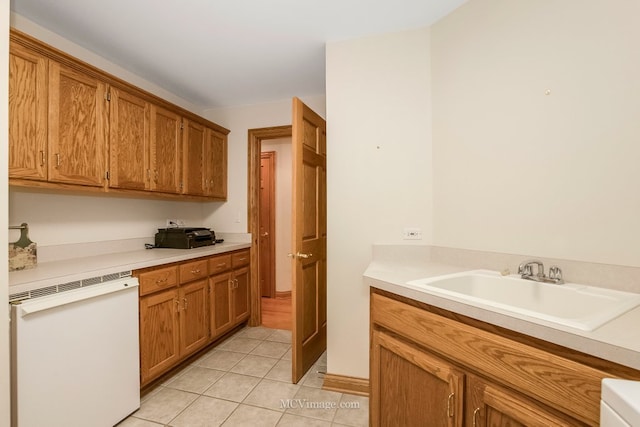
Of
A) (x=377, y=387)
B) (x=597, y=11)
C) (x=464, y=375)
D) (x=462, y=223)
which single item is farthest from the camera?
(x=462, y=223)

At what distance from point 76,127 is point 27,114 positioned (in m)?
0.26

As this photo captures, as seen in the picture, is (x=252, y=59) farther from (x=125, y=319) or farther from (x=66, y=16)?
(x=125, y=319)

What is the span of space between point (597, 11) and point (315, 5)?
4.41ft

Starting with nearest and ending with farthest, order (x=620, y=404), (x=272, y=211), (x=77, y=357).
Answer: (x=620, y=404) → (x=77, y=357) → (x=272, y=211)

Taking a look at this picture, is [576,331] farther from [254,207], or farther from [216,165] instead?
[216,165]

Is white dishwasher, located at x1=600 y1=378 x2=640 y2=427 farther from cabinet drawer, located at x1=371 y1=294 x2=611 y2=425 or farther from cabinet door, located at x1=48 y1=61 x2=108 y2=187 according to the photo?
cabinet door, located at x1=48 y1=61 x2=108 y2=187

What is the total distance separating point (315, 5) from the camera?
67.3 inches

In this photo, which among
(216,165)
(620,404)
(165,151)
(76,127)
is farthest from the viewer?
(216,165)

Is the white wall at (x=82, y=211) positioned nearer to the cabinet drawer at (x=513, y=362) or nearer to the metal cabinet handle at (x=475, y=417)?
the cabinet drawer at (x=513, y=362)

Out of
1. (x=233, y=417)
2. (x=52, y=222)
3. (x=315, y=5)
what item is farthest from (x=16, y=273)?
(x=315, y=5)

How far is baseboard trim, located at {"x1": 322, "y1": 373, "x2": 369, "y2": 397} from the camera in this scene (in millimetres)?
1959

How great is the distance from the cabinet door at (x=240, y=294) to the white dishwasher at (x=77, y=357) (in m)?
1.14

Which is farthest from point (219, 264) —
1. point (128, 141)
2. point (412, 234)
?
point (412, 234)

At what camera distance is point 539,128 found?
1.34m
